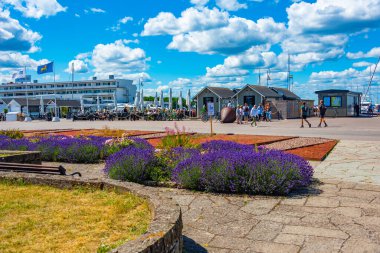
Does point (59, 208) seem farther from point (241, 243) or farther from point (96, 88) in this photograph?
point (96, 88)

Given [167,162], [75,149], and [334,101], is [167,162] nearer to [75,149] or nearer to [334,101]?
[75,149]

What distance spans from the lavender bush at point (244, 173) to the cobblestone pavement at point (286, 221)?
0.19 metres

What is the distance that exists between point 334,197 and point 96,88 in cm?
12305

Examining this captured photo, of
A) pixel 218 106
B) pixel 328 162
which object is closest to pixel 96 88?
pixel 218 106

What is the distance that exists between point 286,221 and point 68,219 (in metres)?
2.63

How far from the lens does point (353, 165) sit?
9070mm

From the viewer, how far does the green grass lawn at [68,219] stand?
3.54m

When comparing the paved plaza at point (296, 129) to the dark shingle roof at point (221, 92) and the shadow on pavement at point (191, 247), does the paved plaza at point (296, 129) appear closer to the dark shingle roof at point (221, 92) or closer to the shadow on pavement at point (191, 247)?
the shadow on pavement at point (191, 247)

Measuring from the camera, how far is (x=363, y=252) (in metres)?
3.99

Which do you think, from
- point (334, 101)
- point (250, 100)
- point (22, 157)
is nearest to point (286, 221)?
point (22, 157)

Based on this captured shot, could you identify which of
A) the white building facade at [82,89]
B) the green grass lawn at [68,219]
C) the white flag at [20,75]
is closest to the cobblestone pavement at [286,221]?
the green grass lawn at [68,219]

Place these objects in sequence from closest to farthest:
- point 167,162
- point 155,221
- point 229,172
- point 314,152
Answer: point 155,221, point 229,172, point 167,162, point 314,152

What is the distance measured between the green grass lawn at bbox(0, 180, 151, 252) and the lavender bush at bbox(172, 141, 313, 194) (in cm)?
182

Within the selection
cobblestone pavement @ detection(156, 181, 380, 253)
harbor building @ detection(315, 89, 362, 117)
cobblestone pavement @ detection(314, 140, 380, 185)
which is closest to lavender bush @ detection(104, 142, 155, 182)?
cobblestone pavement @ detection(156, 181, 380, 253)
